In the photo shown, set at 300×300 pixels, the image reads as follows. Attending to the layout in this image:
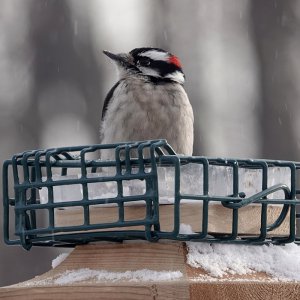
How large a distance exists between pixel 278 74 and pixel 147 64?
813cm

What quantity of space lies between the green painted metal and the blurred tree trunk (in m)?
10.1

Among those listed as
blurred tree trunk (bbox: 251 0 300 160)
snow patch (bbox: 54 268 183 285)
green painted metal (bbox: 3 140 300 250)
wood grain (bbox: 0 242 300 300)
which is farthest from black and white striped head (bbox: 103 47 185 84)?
blurred tree trunk (bbox: 251 0 300 160)

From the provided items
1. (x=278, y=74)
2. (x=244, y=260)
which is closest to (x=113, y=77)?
(x=278, y=74)

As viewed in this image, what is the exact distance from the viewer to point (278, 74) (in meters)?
15.9

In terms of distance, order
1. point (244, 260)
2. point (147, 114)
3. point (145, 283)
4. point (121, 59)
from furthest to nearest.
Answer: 1. point (121, 59)
2. point (147, 114)
3. point (244, 260)
4. point (145, 283)

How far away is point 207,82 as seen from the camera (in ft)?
53.0

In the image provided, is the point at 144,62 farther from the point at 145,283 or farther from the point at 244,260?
the point at 145,283

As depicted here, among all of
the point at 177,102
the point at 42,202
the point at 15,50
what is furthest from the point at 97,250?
the point at 15,50

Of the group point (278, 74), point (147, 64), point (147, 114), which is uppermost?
Answer: point (147, 64)

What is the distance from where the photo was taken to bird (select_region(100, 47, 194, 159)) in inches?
308

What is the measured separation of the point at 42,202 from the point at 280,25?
11742 millimetres

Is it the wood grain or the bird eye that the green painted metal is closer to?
the wood grain

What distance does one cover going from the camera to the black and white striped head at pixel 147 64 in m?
7.97

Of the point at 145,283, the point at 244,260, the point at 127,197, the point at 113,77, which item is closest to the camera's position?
the point at 145,283
